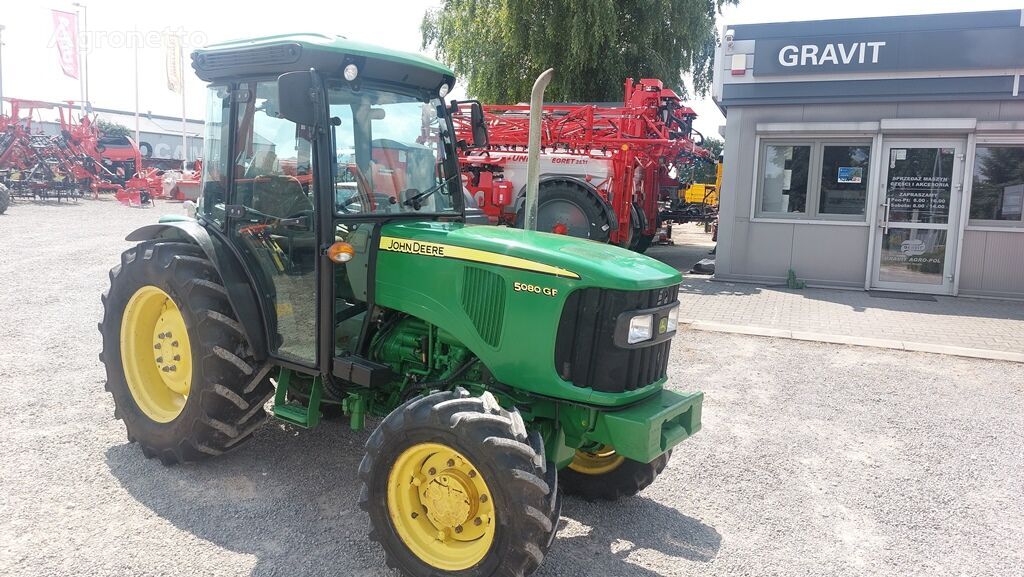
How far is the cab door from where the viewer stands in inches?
152

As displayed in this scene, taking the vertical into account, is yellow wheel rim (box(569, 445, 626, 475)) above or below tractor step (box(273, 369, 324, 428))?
below

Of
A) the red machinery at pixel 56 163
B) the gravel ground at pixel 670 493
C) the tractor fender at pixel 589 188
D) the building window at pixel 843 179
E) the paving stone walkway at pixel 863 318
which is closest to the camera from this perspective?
the gravel ground at pixel 670 493

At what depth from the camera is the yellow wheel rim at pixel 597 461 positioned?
3994mm

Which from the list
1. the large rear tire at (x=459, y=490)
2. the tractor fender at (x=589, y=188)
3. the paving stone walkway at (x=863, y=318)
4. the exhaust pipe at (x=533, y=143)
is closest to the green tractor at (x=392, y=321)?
the large rear tire at (x=459, y=490)

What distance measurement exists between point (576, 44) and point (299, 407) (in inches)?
556

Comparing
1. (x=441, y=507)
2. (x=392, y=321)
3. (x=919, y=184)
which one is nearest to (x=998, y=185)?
(x=919, y=184)

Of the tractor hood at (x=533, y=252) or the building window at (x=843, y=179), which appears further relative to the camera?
the building window at (x=843, y=179)

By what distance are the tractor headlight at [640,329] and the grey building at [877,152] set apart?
28.4 ft

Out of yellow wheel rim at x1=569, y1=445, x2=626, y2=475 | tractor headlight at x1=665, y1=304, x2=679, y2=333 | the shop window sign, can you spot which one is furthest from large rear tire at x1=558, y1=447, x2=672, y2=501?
the shop window sign

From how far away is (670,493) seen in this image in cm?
425

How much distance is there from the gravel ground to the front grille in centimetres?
87

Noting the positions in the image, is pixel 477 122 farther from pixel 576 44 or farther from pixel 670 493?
pixel 576 44

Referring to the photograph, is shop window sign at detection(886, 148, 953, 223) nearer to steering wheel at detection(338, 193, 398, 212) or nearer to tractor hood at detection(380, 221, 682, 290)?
tractor hood at detection(380, 221, 682, 290)

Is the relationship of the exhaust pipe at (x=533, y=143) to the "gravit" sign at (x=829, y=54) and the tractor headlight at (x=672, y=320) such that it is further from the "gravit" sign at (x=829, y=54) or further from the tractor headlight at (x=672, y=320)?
the "gravit" sign at (x=829, y=54)
